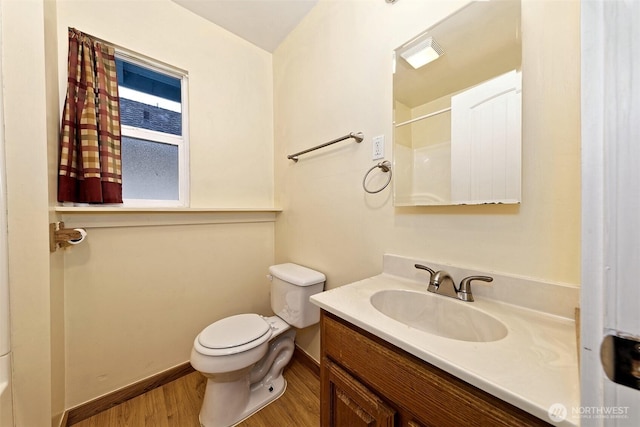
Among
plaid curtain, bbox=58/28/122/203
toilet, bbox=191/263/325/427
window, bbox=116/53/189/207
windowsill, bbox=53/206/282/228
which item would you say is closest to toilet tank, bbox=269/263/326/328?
toilet, bbox=191/263/325/427

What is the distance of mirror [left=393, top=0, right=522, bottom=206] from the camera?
2.61 feet

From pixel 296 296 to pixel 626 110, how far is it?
1401 millimetres

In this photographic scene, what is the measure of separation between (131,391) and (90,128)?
4.92 feet

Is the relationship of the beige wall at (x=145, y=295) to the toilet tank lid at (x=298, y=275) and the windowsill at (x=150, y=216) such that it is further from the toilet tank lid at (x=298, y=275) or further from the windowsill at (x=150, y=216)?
the toilet tank lid at (x=298, y=275)

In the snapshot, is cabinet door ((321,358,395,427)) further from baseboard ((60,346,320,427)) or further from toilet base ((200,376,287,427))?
baseboard ((60,346,320,427))

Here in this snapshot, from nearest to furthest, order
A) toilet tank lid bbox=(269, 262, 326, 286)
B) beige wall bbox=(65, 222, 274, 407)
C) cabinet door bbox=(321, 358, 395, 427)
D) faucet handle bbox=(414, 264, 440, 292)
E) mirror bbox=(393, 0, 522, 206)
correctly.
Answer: cabinet door bbox=(321, 358, 395, 427)
mirror bbox=(393, 0, 522, 206)
faucet handle bbox=(414, 264, 440, 292)
beige wall bbox=(65, 222, 274, 407)
toilet tank lid bbox=(269, 262, 326, 286)

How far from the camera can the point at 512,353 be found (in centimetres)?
54

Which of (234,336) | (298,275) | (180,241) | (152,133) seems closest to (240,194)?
(180,241)

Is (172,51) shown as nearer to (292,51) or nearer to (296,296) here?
(292,51)

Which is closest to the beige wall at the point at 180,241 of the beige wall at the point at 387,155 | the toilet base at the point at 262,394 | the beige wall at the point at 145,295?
the beige wall at the point at 145,295

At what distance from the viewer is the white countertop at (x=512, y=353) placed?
425mm

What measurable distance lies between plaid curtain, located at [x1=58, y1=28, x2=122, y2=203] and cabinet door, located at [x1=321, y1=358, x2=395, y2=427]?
1.44 metres

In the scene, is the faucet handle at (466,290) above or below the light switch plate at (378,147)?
below

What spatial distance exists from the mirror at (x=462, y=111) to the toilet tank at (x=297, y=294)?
2.39ft
